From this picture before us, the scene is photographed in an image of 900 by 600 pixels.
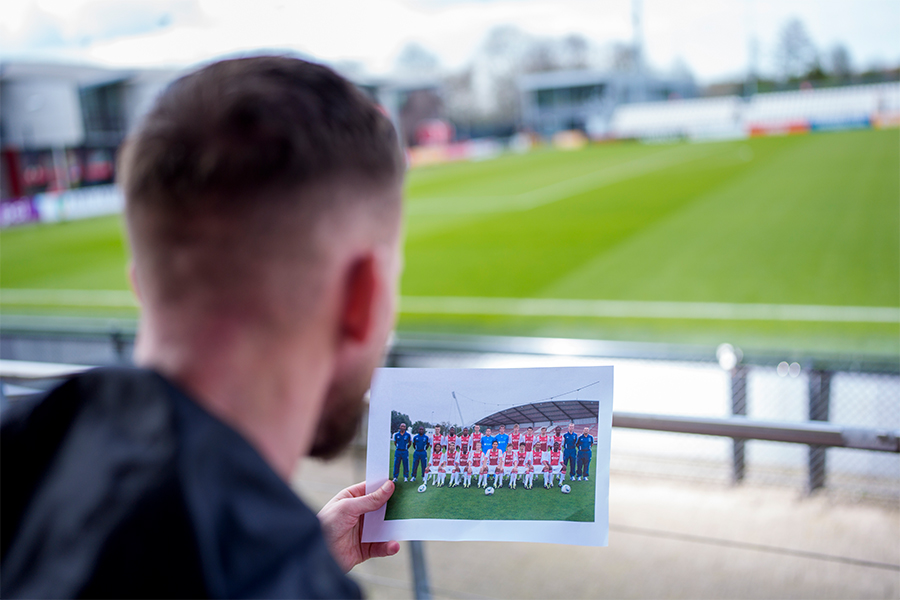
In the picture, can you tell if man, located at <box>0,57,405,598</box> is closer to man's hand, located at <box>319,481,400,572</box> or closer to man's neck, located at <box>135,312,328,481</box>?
man's neck, located at <box>135,312,328,481</box>

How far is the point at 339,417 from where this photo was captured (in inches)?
27.1

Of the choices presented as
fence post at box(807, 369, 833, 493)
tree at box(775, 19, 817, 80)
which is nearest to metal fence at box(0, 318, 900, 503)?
fence post at box(807, 369, 833, 493)

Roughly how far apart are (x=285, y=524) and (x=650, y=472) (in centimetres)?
413

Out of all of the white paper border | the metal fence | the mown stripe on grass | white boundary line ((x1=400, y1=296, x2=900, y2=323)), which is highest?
the white paper border

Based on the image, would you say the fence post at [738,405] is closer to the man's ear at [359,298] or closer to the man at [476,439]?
the man at [476,439]

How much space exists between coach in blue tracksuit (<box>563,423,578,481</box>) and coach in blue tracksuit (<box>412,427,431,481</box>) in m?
0.20

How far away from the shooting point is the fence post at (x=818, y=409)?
3.97m

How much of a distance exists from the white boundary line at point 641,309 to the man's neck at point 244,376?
34.7 feet

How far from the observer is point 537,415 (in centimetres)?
113

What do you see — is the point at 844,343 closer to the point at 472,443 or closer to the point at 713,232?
the point at 713,232

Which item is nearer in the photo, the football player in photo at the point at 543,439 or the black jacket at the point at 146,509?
the black jacket at the point at 146,509

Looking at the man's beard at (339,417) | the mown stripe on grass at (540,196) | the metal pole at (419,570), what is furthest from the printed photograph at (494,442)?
the mown stripe on grass at (540,196)

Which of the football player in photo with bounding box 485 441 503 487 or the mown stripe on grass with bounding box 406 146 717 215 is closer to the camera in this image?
the football player in photo with bounding box 485 441 503 487

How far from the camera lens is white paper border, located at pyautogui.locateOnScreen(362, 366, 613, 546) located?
1074mm
